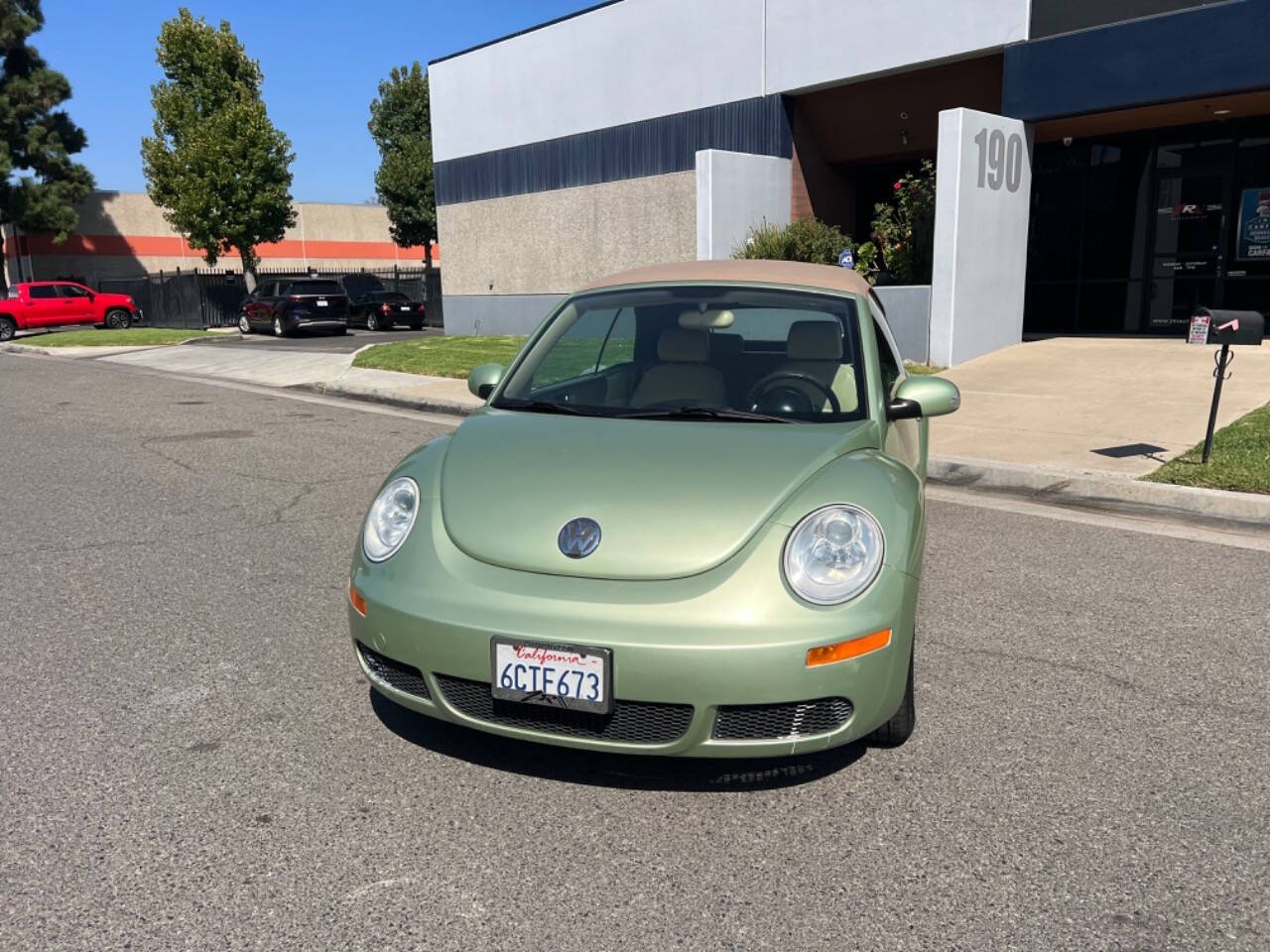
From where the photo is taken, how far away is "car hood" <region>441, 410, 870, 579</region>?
279 cm

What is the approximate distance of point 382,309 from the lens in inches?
1156

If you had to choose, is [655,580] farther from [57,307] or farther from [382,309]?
[57,307]

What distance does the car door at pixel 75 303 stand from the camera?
3133 centimetres

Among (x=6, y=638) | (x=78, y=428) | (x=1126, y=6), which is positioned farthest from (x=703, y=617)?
(x=1126, y=6)

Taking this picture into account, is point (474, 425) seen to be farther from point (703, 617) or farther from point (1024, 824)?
point (1024, 824)

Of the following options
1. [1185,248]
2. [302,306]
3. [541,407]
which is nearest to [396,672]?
[541,407]

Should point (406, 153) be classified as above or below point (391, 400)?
above

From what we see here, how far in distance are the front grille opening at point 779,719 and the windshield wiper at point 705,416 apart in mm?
1217

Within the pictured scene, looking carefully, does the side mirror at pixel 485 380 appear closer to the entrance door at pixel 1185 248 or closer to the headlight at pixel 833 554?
the headlight at pixel 833 554

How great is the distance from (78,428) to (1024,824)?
1086 centimetres

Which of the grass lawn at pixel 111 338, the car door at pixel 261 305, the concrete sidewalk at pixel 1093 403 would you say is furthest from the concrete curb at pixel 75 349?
the concrete sidewalk at pixel 1093 403

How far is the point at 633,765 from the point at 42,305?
34.3 meters

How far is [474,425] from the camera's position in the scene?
362cm

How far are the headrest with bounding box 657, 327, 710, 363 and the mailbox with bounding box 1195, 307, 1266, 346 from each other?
4.54 m
